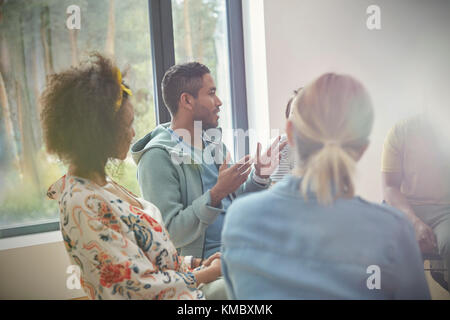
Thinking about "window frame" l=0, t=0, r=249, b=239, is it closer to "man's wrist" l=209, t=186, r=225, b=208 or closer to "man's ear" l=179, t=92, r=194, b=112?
"man's ear" l=179, t=92, r=194, b=112

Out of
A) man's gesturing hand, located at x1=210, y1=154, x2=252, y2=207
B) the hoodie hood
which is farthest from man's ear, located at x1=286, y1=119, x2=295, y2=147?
the hoodie hood

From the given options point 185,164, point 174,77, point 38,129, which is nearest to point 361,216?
point 185,164

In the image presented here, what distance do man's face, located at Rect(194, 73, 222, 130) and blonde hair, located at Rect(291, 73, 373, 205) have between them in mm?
869

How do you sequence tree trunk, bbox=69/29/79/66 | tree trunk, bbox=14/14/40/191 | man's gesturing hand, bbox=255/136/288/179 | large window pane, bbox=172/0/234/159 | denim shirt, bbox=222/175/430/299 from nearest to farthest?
denim shirt, bbox=222/175/430/299
man's gesturing hand, bbox=255/136/288/179
tree trunk, bbox=14/14/40/191
tree trunk, bbox=69/29/79/66
large window pane, bbox=172/0/234/159

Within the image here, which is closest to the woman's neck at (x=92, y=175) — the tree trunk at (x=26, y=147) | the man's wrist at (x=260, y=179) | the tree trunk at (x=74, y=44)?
the man's wrist at (x=260, y=179)

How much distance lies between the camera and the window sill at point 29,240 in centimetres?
170

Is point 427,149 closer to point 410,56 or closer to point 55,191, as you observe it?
point 410,56

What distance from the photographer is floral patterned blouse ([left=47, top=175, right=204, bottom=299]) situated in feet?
2.63

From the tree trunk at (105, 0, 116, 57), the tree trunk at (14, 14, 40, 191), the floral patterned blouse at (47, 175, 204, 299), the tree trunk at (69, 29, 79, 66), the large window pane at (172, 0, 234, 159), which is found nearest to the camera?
the floral patterned blouse at (47, 175, 204, 299)

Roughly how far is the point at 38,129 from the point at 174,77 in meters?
0.77

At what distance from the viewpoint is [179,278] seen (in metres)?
0.93

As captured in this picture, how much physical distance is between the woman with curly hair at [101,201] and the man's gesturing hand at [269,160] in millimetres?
589

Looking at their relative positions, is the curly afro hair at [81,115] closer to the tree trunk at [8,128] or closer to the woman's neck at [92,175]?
the woman's neck at [92,175]

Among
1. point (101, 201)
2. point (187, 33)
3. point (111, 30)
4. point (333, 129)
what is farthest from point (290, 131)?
point (187, 33)
